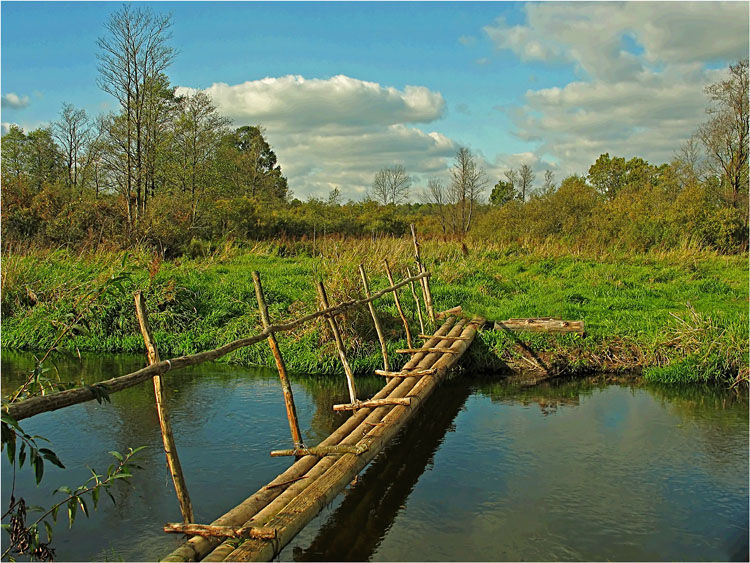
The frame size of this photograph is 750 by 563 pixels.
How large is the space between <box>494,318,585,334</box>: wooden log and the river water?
0.97 meters

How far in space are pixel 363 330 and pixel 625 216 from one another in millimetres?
18103

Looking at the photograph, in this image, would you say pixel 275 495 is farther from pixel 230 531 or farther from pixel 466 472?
pixel 466 472

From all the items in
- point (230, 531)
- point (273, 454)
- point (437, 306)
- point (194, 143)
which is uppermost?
Result: point (194, 143)

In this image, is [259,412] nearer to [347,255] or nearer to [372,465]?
[372,465]

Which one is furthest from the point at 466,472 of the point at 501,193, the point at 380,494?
the point at 501,193

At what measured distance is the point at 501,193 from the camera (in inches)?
1917

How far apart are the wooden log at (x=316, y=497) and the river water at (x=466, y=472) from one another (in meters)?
0.54

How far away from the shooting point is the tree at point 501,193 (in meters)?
47.4

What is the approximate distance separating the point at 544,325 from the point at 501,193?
39765 millimetres

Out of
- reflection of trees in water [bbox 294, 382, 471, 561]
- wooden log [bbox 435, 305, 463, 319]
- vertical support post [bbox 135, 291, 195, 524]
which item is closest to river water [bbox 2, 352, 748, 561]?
reflection of trees in water [bbox 294, 382, 471, 561]

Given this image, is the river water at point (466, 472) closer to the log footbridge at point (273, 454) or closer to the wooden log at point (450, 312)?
the log footbridge at point (273, 454)

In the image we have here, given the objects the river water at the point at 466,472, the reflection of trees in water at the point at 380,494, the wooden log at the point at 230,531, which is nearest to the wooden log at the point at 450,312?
the river water at the point at 466,472

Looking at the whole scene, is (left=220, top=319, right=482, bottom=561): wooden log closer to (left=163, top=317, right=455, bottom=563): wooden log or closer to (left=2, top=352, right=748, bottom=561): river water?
(left=163, top=317, right=455, bottom=563): wooden log

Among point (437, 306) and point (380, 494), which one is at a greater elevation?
point (437, 306)
